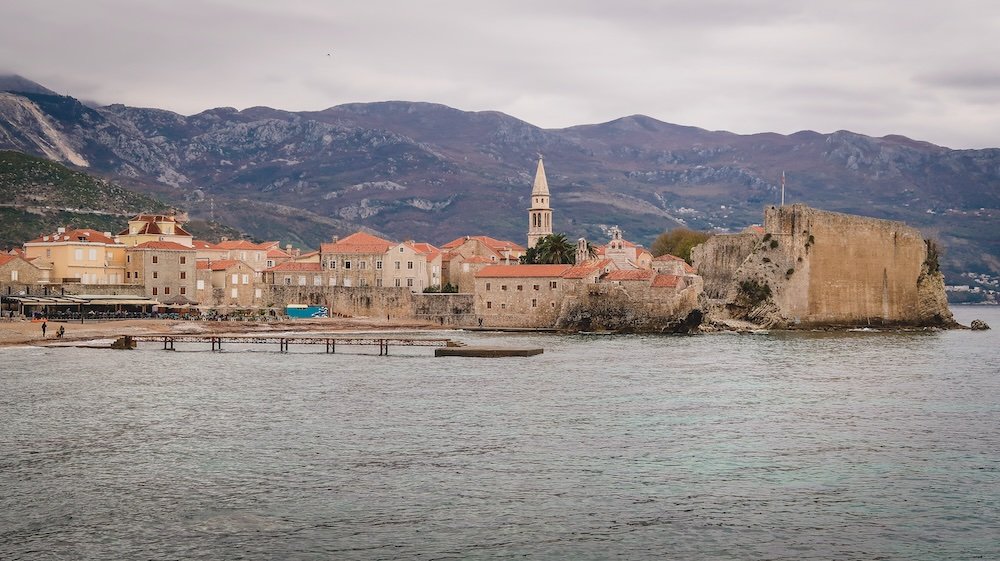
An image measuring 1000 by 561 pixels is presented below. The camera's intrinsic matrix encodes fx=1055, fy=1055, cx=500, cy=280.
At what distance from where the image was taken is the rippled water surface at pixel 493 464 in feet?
64.7

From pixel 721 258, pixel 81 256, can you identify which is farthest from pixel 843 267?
pixel 81 256

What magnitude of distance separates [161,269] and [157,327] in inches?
470

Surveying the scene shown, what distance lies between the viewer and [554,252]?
88.1 metres

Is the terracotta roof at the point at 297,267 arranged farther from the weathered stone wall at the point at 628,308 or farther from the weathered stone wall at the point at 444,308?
the weathered stone wall at the point at 628,308

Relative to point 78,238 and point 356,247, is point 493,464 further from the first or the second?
point 356,247

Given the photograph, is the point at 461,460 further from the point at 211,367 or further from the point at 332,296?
the point at 332,296

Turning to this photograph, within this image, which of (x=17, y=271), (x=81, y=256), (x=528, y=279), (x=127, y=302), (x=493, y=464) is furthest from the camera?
(x=528, y=279)

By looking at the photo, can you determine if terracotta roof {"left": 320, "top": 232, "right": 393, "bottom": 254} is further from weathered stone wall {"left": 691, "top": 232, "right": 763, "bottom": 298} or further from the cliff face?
the cliff face

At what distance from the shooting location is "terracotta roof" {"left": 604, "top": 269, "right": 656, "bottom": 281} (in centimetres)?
7625

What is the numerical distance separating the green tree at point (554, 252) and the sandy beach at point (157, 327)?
12.4 metres

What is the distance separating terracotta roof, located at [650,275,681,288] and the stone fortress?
103 mm

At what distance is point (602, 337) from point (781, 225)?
20.9m

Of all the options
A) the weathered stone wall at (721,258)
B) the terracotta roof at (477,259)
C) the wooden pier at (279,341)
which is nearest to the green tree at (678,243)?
the weathered stone wall at (721,258)

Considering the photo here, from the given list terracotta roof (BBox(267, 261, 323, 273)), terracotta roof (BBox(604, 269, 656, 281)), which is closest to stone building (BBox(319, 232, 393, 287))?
terracotta roof (BBox(267, 261, 323, 273))
